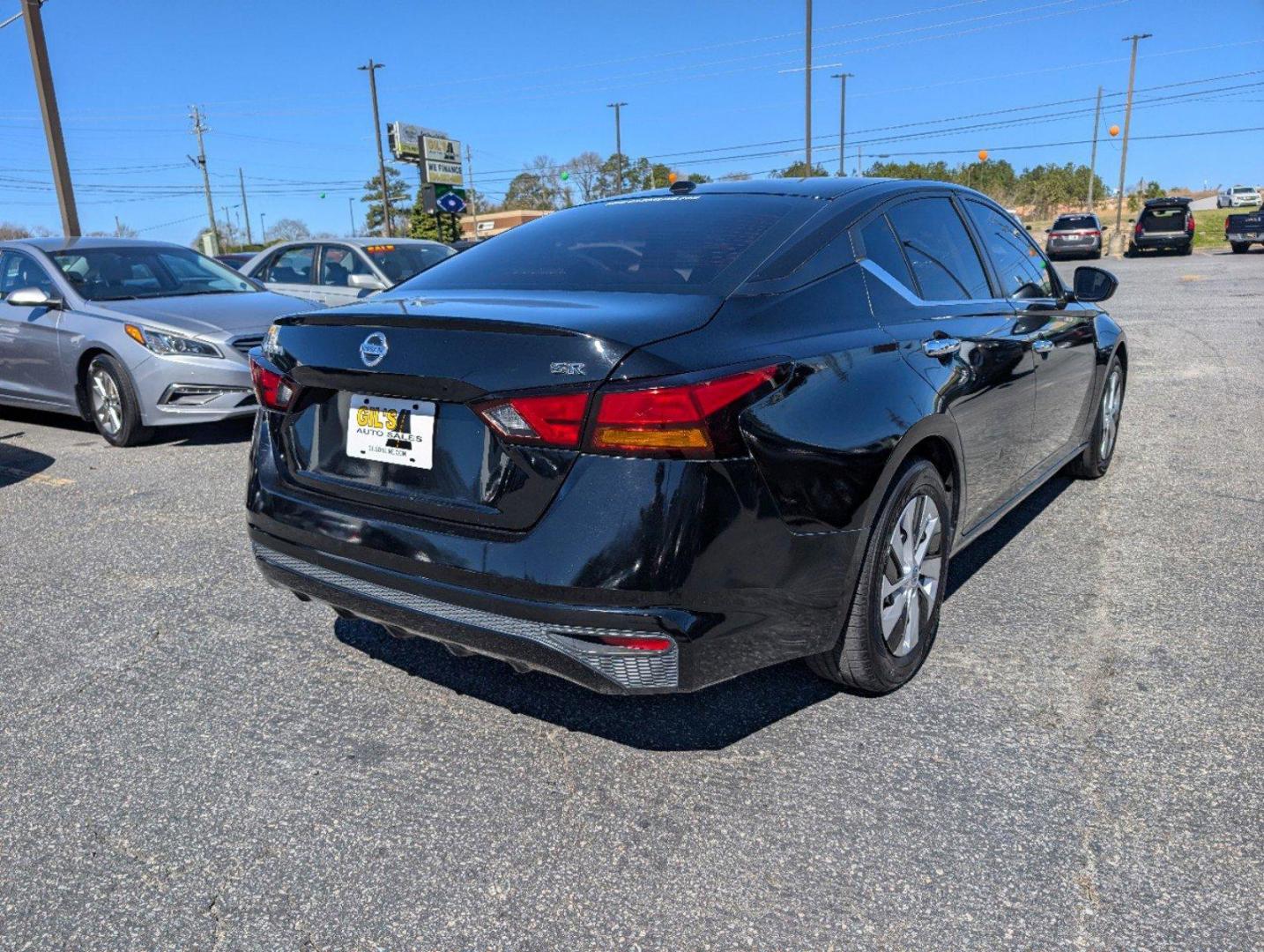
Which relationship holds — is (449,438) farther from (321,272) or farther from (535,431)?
(321,272)

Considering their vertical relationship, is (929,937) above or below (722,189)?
below

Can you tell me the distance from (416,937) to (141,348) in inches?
236

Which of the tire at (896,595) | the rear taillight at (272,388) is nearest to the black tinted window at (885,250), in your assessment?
the tire at (896,595)

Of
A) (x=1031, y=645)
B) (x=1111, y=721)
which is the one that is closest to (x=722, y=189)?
(x=1031, y=645)

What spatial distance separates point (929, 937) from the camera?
201 centimetres

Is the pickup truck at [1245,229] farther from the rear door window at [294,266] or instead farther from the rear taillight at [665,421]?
the rear taillight at [665,421]

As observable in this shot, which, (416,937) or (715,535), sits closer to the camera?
(416,937)

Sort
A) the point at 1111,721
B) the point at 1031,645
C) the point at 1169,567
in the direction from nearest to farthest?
1. the point at 1111,721
2. the point at 1031,645
3. the point at 1169,567

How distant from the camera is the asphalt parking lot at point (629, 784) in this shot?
6.87ft

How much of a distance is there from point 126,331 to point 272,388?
16.0 ft

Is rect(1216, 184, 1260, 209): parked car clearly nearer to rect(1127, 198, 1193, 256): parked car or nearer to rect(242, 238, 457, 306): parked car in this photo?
rect(1127, 198, 1193, 256): parked car

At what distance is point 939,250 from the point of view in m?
3.56

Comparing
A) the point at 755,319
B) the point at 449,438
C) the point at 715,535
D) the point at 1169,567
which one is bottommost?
the point at 1169,567

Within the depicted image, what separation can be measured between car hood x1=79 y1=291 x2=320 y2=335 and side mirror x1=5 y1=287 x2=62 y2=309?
0.27 metres
